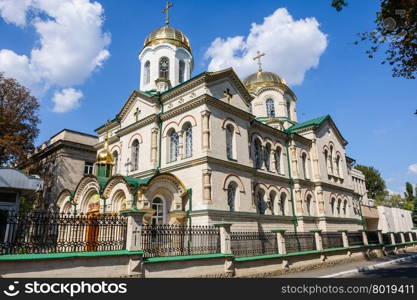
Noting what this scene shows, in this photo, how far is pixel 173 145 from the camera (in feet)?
62.9

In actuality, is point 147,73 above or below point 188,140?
above

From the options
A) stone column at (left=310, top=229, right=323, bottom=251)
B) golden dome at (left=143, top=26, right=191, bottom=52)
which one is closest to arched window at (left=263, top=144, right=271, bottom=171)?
stone column at (left=310, top=229, right=323, bottom=251)

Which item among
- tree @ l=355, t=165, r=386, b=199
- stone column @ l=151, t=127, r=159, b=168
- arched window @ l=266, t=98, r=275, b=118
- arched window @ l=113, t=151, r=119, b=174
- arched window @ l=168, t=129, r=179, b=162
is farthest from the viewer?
tree @ l=355, t=165, r=386, b=199

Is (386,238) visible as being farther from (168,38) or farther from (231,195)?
(168,38)

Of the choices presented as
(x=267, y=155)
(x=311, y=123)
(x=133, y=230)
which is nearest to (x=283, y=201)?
(x=267, y=155)

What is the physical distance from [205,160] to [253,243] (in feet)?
16.2

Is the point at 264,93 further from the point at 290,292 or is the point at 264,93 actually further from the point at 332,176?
the point at 290,292

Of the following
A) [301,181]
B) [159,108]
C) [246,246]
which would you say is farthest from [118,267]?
[301,181]

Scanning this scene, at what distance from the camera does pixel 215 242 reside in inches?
480

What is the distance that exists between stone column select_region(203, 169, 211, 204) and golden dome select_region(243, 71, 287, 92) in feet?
56.3

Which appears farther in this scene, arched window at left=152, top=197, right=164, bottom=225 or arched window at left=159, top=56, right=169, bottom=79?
arched window at left=159, top=56, right=169, bottom=79

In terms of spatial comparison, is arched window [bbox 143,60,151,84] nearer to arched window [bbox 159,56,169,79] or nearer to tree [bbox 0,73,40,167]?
arched window [bbox 159,56,169,79]

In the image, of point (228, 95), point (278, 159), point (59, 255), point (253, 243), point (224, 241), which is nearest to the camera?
point (59, 255)

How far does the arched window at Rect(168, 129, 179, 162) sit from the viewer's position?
1892cm
